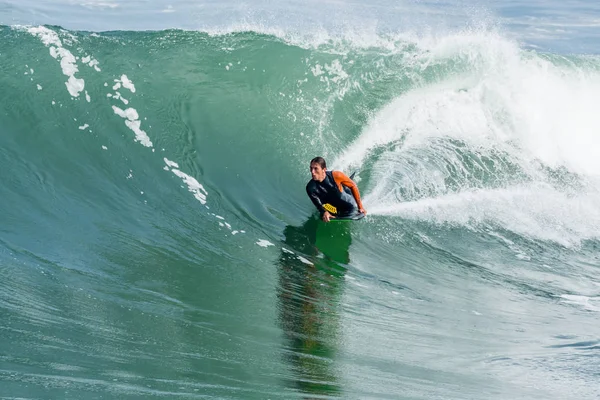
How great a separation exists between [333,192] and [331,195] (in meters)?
0.08

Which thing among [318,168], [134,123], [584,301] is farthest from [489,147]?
[134,123]

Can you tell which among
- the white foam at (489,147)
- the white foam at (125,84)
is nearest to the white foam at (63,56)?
the white foam at (125,84)

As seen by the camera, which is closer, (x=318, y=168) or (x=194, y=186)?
(x=318, y=168)

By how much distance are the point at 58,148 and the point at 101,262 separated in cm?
340

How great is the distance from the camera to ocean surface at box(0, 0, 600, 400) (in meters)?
5.48

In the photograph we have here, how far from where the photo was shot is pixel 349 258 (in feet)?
31.0

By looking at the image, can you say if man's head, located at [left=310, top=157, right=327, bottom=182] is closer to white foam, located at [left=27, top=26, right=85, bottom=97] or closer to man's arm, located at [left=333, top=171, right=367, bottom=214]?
man's arm, located at [left=333, top=171, right=367, bottom=214]

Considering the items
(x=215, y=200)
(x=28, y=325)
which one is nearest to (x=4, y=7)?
(x=215, y=200)

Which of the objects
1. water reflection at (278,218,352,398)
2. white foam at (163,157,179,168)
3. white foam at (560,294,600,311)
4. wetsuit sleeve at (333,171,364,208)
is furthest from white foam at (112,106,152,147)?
white foam at (560,294,600,311)

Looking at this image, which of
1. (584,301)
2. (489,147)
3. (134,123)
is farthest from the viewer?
(489,147)

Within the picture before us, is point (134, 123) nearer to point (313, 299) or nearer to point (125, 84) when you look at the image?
point (125, 84)

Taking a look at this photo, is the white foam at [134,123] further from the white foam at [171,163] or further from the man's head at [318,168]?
the man's head at [318,168]

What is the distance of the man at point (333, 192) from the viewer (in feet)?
31.9

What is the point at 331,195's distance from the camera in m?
9.86
